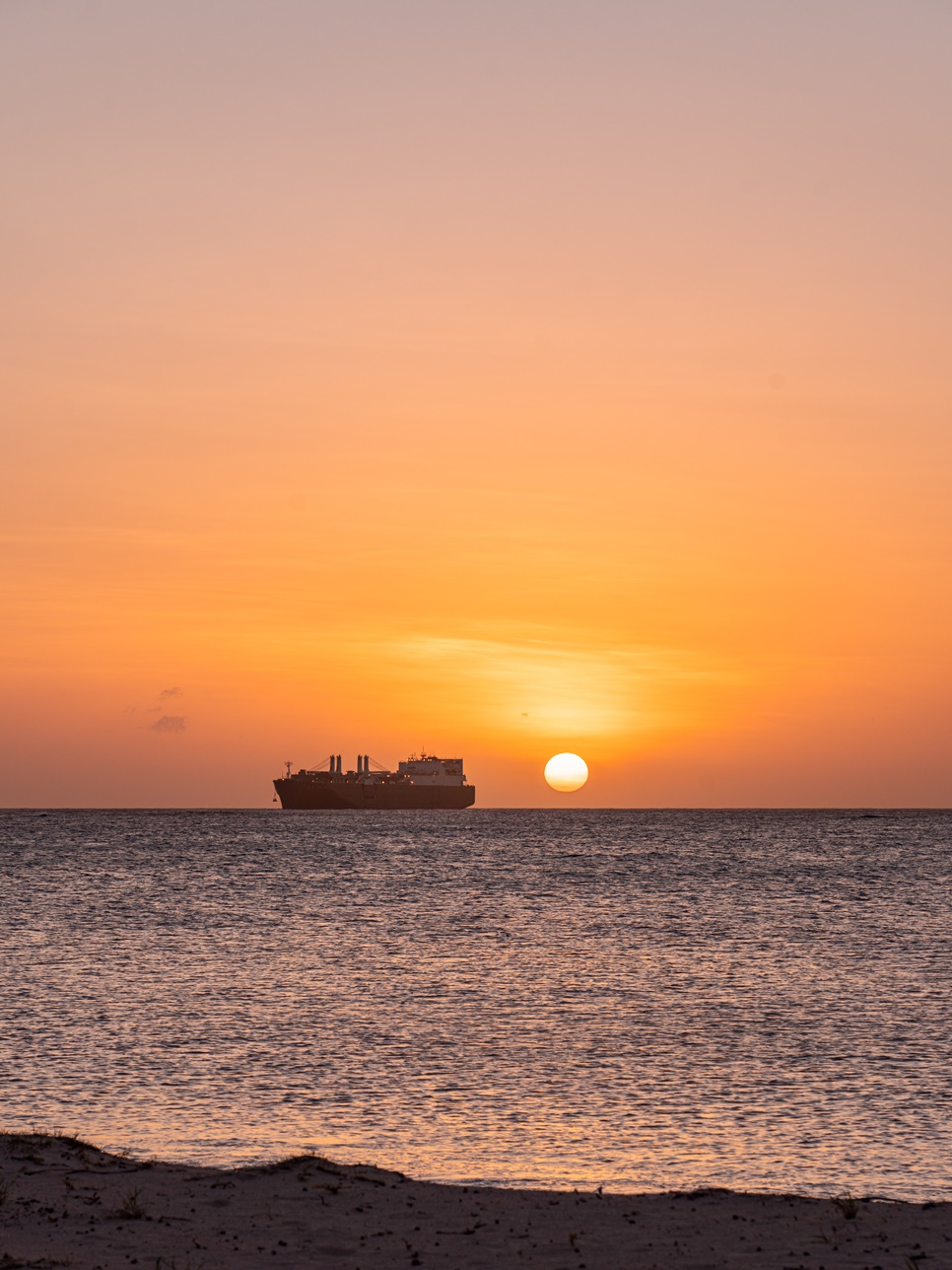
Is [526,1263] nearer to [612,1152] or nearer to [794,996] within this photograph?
[612,1152]

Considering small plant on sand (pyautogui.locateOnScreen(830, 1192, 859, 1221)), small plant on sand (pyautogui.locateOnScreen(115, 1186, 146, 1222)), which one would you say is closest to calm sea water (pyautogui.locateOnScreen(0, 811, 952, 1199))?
small plant on sand (pyautogui.locateOnScreen(830, 1192, 859, 1221))

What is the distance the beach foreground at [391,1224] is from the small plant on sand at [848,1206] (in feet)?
0.06

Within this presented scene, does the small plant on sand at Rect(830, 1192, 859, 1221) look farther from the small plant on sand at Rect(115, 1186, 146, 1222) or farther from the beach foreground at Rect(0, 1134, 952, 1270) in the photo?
the small plant on sand at Rect(115, 1186, 146, 1222)

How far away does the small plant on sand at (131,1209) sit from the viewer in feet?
52.7

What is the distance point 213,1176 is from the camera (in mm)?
18266

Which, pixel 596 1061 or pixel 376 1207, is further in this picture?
pixel 596 1061

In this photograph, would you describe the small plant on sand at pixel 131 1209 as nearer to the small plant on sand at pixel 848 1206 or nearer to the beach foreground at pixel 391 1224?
the beach foreground at pixel 391 1224

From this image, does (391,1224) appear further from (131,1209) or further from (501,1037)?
(501,1037)

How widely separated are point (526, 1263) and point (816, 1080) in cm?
1281

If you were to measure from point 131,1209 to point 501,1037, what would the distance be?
50.2ft

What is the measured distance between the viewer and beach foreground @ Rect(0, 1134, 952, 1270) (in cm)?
1470

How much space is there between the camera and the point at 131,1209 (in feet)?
53.1

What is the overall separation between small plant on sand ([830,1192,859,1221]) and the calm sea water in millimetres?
1531

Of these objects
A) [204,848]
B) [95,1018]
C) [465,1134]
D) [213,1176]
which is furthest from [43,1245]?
[204,848]
